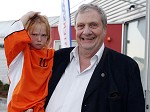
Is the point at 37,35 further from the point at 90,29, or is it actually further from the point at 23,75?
the point at 90,29

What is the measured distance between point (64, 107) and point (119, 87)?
1.60ft

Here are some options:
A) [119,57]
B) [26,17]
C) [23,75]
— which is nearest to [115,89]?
[119,57]

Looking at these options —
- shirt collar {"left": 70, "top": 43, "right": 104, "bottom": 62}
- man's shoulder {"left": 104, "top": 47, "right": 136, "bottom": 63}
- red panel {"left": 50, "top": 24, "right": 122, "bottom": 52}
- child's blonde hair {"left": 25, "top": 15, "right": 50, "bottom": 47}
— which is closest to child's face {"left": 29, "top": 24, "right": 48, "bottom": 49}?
child's blonde hair {"left": 25, "top": 15, "right": 50, "bottom": 47}

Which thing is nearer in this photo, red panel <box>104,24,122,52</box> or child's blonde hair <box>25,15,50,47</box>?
child's blonde hair <box>25,15,50,47</box>

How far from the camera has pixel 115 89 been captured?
217 cm

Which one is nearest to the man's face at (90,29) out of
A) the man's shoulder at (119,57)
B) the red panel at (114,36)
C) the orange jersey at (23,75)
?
the man's shoulder at (119,57)

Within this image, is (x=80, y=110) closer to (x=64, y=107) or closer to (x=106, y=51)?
(x=64, y=107)

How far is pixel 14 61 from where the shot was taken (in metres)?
2.60

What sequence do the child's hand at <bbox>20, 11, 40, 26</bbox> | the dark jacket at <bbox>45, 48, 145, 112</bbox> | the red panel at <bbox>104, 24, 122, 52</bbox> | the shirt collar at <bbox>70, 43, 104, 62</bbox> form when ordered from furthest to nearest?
1. the red panel at <bbox>104, 24, 122, 52</bbox>
2. the child's hand at <bbox>20, 11, 40, 26</bbox>
3. the shirt collar at <bbox>70, 43, 104, 62</bbox>
4. the dark jacket at <bbox>45, 48, 145, 112</bbox>

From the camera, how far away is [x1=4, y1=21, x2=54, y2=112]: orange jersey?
257 cm

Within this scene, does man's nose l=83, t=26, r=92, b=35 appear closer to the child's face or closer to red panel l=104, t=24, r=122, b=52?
the child's face

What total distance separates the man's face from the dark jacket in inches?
7.1

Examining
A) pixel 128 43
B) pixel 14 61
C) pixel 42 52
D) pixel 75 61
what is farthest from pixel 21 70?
pixel 128 43

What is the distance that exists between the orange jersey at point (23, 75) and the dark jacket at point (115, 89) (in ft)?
1.75
